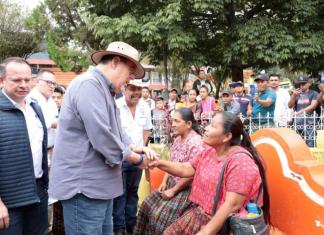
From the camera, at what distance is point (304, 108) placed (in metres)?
6.80

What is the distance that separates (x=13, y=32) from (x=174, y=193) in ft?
67.1

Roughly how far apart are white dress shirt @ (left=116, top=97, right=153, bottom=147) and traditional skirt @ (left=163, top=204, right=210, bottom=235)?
140 centimetres

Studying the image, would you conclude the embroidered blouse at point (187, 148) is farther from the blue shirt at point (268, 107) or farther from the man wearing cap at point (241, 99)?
the man wearing cap at point (241, 99)

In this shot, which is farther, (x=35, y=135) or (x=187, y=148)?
(x=187, y=148)

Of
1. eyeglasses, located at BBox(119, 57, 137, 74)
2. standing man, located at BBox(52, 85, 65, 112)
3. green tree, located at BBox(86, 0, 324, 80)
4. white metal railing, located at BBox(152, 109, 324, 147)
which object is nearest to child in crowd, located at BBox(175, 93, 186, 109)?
white metal railing, located at BBox(152, 109, 324, 147)

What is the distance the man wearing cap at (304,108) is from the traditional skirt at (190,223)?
3.68 metres

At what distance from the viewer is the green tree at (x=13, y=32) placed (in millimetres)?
21219

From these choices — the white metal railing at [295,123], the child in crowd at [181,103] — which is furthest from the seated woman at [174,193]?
the child in crowd at [181,103]

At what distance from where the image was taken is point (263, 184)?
9.27 feet

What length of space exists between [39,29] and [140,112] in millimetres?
19149

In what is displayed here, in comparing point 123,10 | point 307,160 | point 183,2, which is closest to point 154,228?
point 307,160

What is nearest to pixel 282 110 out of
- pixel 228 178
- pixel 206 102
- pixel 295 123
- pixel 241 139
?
pixel 295 123

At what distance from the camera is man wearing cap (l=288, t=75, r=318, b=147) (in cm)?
622

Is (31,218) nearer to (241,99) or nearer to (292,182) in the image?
(292,182)
